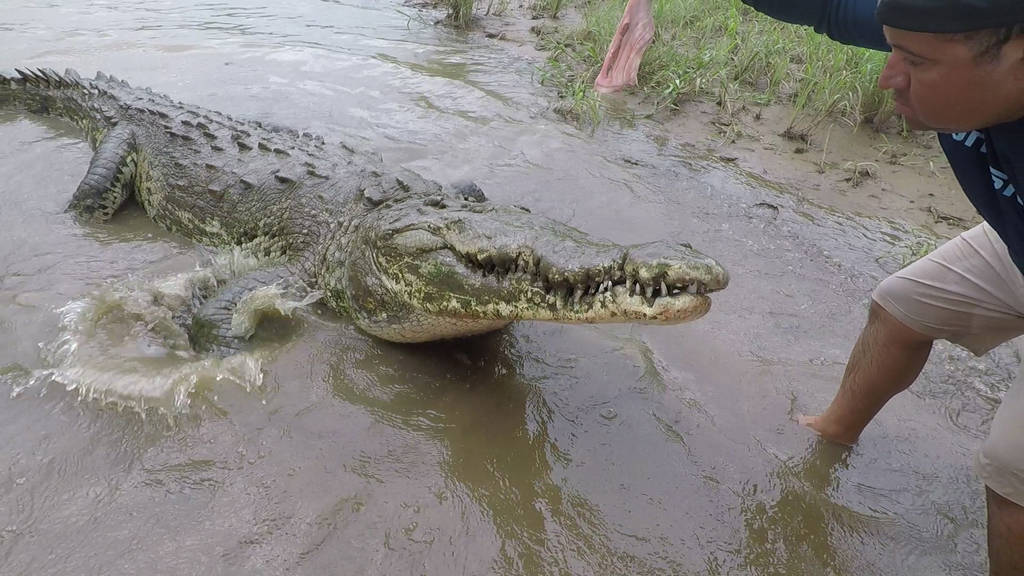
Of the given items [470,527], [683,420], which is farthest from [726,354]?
[470,527]

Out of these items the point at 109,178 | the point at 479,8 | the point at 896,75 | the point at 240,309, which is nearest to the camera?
the point at 896,75

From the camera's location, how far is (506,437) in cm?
249

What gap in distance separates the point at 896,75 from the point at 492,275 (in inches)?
56.6

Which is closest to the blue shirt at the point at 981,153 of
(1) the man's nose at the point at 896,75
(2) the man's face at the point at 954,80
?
(2) the man's face at the point at 954,80

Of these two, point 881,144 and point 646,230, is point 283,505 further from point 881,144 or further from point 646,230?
point 881,144

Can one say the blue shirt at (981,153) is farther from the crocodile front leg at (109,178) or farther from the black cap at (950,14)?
the crocodile front leg at (109,178)

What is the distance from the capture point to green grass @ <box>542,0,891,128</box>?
17.5 feet

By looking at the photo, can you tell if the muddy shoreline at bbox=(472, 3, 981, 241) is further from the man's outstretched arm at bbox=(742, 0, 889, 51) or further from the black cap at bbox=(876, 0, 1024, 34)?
the black cap at bbox=(876, 0, 1024, 34)

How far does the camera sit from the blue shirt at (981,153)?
159 cm

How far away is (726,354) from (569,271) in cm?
127

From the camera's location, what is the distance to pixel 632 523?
2.15 metres

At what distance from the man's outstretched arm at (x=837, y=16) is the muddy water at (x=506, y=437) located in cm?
146

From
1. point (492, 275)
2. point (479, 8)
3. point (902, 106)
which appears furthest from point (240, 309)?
point (479, 8)

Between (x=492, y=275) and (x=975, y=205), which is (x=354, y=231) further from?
(x=975, y=205)
